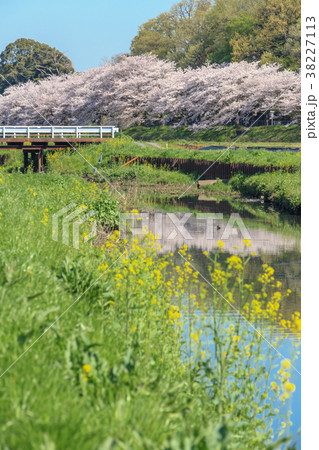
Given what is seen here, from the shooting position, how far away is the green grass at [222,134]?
4550 cm

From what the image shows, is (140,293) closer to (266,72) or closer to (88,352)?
(88,352)

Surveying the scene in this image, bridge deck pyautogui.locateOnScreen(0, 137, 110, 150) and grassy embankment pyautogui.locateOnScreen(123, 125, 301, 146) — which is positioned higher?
grassy embankment pyautogui.locateOnScreen(123, 125, 301, 146)

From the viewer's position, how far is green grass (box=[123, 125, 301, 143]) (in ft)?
149

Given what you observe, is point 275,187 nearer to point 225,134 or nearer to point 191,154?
point 191,154

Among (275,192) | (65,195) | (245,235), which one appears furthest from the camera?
(275,192)

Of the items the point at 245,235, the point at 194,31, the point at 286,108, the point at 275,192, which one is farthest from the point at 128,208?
the point at 194,31

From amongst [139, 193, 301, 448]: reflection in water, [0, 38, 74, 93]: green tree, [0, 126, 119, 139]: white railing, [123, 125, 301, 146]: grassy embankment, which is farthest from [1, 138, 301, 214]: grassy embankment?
[0, 38, 74, 93]: green tree

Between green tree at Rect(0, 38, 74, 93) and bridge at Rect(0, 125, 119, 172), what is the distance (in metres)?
39.0

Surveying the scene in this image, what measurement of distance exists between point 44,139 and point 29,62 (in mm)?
48636

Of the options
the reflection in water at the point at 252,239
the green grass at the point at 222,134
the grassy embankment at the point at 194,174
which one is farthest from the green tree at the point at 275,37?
the reflection in water at the point at 252,239

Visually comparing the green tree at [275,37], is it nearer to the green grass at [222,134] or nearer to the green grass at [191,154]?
the green grass at [222,134]

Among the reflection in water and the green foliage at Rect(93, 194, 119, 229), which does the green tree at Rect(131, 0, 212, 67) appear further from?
the green foliage at Rect(93, 194, 119, 229)

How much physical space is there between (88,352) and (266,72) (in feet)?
162

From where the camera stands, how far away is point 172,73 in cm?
6125
